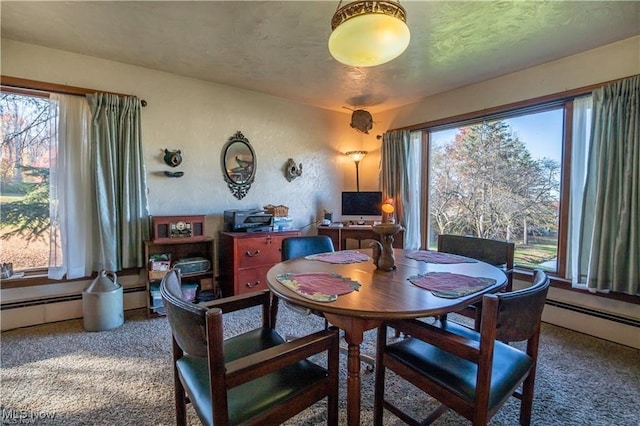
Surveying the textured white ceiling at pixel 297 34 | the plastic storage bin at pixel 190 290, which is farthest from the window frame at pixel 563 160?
the plastic storage bin at pixel 190 290

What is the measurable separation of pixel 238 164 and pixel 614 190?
352 cm

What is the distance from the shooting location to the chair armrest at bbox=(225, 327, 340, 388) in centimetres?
95

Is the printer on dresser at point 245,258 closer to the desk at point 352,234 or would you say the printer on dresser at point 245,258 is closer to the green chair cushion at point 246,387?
the desk at point 352,234

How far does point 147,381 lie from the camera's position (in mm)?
1847

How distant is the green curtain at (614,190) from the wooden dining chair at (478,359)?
1608mm

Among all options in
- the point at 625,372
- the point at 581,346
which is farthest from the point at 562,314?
the point at 625,372

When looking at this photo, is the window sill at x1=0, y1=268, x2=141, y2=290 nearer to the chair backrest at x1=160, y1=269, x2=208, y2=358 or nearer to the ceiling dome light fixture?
the chair backrest at x1=160, y1=269, x2=208, y2=358

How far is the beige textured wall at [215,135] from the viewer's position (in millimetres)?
2699

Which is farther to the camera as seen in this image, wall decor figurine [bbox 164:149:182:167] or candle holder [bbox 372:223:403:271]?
wall decor figurine [bbox 164:149:182:167]

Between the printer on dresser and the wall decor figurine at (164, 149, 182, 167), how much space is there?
882 millimetres

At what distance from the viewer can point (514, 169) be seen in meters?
3.12

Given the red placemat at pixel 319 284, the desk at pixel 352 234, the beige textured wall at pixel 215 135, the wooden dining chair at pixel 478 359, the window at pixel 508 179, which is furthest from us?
the desk at pixel 352 234

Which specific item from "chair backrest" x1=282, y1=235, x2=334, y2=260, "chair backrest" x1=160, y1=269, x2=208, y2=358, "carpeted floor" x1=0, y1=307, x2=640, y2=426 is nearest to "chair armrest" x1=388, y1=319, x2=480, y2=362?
"carpeted floor" x1=0, y1=307, x2=640, y2=426

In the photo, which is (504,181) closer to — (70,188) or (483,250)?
(483,250)
